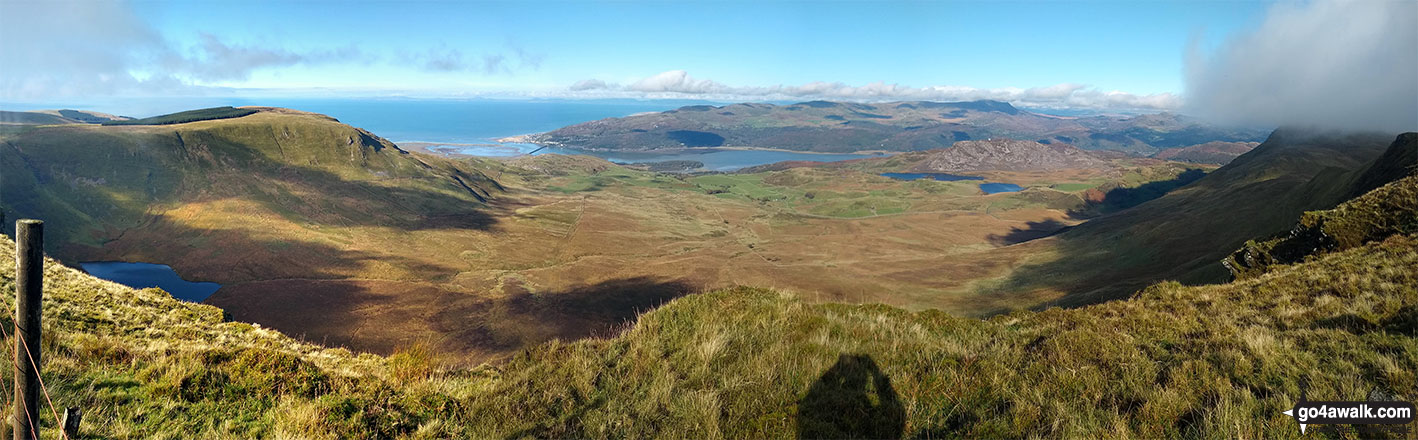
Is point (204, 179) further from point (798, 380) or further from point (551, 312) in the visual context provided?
point (798, 380)

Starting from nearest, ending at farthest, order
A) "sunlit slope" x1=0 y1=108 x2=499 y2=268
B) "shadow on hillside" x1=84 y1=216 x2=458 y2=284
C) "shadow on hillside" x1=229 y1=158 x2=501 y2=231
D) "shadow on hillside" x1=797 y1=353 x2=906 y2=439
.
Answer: "shadow on hillside" x1=797 y1=353 x2=906 y2=439 < "shadow on hillside" x1=84 y1=216 x2=458 y2=284 < "sunlit slope" x1=0 y1=108 x2=499 y2=268 < "shadow on hillside" x1=229 y1=158 x2=501 y2=231

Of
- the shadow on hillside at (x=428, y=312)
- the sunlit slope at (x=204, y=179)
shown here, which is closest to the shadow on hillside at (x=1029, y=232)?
the shadow on hillside at (x=428, y=312)

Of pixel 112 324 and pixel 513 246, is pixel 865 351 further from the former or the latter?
pixel 513 246

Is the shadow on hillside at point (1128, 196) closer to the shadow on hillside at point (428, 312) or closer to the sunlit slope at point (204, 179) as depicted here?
the shadow on hillside at point (428, 312)

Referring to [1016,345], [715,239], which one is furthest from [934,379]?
[715,239]

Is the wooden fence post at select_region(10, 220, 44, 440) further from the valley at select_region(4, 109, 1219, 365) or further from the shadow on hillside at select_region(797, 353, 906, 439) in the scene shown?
the valley at select_region(4, 109, 1219, 365)

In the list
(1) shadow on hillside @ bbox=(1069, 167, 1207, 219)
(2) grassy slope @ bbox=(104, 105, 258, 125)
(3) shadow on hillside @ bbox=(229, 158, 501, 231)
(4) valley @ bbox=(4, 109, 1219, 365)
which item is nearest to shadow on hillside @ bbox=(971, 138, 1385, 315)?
(4) valley @ bbox=(4, 109, 1219, 365)
